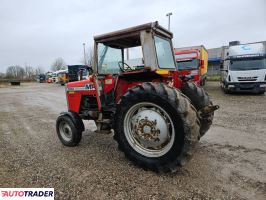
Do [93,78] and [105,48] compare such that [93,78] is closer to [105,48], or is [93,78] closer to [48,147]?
[105,48]

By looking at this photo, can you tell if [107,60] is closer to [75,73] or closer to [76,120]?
[76,120]

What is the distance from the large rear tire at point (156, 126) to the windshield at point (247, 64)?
11258 millimetres

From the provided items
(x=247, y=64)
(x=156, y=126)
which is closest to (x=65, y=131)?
(x=156, y=126)

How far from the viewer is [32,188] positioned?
2.92m

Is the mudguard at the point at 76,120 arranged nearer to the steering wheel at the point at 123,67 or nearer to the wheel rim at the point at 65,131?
the wheel rim at the point at 65,131

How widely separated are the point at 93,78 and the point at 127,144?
59.3 inches

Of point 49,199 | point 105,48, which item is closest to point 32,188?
point 49,199

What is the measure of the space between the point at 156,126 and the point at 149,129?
0.13 meters

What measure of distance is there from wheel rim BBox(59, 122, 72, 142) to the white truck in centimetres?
1077

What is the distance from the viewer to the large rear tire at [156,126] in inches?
113

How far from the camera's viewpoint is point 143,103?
10.5ft

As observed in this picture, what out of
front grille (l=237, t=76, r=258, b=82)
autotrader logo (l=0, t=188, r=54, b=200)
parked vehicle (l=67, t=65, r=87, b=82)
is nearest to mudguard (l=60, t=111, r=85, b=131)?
parked vehicle (l=67, t=65, r=87, b=82)

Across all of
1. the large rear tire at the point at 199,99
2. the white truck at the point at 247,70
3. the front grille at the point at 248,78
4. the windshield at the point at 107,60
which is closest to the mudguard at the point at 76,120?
the windshield at the point at 107,60

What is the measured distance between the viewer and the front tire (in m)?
4.36
